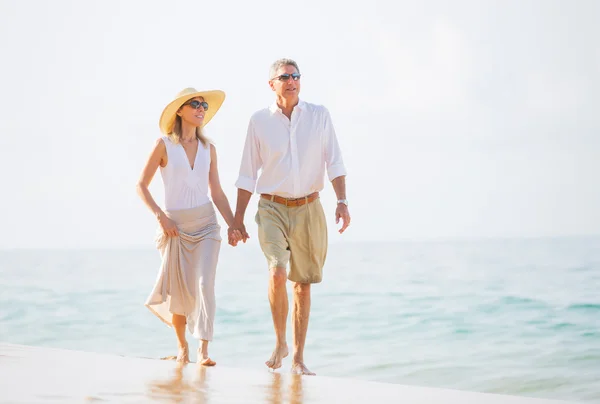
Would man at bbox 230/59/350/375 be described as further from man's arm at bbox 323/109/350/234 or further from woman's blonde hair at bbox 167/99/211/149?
woman's blonde hair at bbox 167/99/211/149

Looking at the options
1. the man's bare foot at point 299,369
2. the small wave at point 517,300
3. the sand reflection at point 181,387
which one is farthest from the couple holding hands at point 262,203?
the small wave at point 517,300

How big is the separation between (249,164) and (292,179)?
0.30 meters

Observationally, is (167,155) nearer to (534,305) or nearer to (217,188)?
(217,188)

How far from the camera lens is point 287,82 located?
6.64m

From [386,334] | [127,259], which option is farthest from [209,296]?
[127,259]

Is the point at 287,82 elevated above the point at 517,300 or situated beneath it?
elevated above

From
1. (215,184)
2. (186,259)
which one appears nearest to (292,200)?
(215,184)

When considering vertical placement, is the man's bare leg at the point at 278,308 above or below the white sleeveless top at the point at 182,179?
below

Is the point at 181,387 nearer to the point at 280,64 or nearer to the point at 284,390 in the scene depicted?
the point at 284,390

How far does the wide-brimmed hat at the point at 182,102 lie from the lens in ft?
22.4

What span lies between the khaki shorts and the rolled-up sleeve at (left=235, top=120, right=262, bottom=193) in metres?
0.15

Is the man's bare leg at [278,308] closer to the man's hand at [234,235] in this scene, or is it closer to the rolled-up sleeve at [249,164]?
the man's hand at [234,235]

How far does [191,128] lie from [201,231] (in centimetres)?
69

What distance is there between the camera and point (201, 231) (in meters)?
6.83
